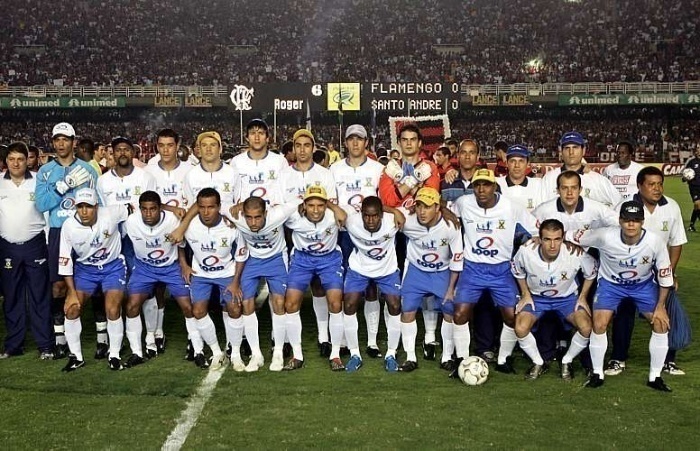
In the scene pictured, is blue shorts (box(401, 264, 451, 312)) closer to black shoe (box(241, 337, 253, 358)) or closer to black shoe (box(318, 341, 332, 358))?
black shoe (box(318, 341, 332, 358))

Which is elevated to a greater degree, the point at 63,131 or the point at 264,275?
the point at 63,131

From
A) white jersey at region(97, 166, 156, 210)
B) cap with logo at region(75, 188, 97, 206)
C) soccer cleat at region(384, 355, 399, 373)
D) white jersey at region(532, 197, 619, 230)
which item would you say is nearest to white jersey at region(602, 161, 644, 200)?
white jersey at region(532, 197, 619, 230)

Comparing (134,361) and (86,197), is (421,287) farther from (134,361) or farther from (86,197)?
(86,197)

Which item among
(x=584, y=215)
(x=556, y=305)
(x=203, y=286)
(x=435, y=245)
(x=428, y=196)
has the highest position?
(x=428, y=196)

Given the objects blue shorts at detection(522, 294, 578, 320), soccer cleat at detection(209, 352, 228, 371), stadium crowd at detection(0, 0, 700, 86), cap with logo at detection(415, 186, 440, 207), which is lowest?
soccer cleat at detection(209, 352, 228, 371)

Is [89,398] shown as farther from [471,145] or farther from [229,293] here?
[471,145]

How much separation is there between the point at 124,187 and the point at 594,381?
4925mm

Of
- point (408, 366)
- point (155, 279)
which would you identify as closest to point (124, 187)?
point (155, 279)

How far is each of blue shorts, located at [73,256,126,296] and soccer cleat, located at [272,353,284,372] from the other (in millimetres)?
1630

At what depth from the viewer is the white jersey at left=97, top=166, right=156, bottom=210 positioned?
7.97m

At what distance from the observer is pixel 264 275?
741 centimetres

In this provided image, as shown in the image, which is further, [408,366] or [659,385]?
[408,366]

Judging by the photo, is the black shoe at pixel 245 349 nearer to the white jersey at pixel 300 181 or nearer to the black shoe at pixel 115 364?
the black shoe at pixel 115 364

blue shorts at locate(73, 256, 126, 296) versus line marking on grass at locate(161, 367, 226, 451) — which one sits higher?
blue shorts at locate(73, 256, 126, 296)
